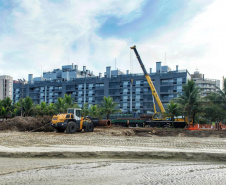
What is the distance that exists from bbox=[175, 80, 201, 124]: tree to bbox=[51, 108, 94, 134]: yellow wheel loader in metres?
18.1

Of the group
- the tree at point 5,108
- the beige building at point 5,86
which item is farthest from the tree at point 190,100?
the beige building at point 5,86

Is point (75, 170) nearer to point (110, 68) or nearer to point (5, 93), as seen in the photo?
point (110, 68)

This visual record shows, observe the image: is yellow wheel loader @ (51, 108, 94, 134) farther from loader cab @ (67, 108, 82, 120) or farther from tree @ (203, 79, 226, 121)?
tree @ (203, 79, 226, 121)

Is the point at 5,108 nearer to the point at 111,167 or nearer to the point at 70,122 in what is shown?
the point at 70,122

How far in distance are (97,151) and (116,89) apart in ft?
277

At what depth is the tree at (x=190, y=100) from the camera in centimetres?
4012

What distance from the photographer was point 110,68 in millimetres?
102250

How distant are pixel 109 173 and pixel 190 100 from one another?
112 ft

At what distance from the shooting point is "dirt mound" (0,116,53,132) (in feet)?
98.3

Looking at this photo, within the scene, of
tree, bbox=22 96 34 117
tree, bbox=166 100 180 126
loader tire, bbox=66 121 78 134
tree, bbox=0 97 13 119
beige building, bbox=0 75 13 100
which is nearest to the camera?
loader tire, bbox=66 121 78 134

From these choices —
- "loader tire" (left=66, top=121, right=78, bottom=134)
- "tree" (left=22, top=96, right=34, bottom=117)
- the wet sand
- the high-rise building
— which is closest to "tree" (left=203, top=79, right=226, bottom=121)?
"loader tire" (left=66, top=121, right=78, bottom=134)

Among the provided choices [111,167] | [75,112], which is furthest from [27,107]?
[111,167]

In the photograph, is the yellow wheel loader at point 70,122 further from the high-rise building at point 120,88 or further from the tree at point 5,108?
the high-rise building at point 120,88

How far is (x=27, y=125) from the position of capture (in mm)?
30234
